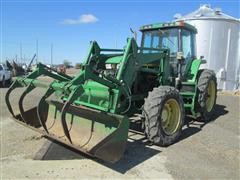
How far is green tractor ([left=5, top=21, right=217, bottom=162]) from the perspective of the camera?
5406 millimetres

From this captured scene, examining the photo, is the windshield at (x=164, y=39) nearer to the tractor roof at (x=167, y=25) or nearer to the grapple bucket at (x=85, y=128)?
the tractor roof at (x=167, y=25)

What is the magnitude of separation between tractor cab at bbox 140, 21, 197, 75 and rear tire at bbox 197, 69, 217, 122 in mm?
620

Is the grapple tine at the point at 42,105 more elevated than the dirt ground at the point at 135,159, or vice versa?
the grapple tine at the point at 42,105

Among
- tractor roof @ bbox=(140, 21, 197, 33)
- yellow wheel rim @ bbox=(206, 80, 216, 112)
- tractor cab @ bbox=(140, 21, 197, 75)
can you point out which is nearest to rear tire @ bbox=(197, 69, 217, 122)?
yellow wheel rim @ bbox=(206, 80, 216, 112)

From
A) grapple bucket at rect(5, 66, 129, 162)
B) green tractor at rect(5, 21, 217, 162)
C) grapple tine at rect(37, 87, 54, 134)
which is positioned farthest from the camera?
grapple tine at rect(37, 87, 54, 134)

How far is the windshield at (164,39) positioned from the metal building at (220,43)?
8790 mm

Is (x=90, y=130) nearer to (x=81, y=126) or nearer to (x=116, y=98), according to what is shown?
(x=81, y=126)

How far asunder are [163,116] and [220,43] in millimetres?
11963

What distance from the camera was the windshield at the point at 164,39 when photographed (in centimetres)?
845

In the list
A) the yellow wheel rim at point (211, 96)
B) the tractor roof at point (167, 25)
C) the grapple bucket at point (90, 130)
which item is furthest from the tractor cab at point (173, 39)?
the grapple bucket at point (90, 130)

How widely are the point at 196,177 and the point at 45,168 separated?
238 centimetres

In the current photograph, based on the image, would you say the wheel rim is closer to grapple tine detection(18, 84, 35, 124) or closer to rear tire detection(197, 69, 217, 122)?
rear tire detection(197, 69, 217, 122)

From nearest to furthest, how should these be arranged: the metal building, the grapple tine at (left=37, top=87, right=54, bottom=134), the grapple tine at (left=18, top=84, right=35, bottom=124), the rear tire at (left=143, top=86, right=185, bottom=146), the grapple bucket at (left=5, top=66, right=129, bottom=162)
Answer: the grapple bucket at (left=5, top=66, right=129, bottom=162) → the rear tire at (left=143, top=86, right=185, bottom=146) → the grapple tine at (left=37, top=87, right=54, bottom=134) → the grapple tine at (left=18, top=84, right=35, bottom=124) → the metal building

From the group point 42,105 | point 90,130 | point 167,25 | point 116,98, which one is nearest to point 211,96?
point 167,25
